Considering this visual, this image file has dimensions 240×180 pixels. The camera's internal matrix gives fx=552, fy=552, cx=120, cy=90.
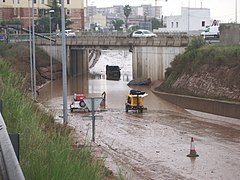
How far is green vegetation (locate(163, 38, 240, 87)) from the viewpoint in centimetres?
5281

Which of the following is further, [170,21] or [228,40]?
[170,21]

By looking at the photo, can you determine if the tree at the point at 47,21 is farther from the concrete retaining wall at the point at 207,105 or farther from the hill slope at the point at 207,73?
the concrete retaining wall at the point at 207,105

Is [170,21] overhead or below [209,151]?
overhead

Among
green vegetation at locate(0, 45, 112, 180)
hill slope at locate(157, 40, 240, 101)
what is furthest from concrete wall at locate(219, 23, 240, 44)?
green vegetation at locate(0, 45, 112, 180)

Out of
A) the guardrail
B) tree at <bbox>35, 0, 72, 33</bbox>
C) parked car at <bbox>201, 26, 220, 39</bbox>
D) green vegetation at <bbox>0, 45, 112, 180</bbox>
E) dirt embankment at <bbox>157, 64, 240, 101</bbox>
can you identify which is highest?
tree at <bbox>35, 0, 72, 33</bbox>

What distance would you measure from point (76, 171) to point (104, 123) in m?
28.4

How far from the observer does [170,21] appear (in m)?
116

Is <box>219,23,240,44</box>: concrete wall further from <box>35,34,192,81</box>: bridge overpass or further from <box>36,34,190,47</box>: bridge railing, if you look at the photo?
<box>36,34,190,47</box>: bridge railing

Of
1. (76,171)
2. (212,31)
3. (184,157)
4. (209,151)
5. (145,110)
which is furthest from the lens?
(212,31)

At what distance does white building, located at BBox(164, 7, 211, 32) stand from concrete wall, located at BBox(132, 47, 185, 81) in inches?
1276

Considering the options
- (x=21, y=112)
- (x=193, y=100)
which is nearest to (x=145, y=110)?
(x=193, y=100)

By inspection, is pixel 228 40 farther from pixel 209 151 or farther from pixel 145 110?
pixel 209 151

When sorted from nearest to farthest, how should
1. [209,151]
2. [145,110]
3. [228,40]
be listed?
[209,151]
[145,110]
[228,40]

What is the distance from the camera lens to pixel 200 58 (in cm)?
5806
